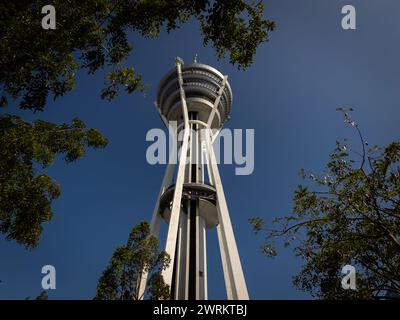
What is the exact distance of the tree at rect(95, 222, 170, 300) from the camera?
1419 cm

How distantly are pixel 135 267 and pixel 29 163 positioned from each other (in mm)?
6246

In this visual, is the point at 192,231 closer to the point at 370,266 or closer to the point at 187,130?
the point at 187,130

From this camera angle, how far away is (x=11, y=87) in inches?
418

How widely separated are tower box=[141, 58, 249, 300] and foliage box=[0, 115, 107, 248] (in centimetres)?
1548

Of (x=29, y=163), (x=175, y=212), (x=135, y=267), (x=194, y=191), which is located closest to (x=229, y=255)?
(x=175, y=212)

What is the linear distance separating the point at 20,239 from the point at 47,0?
23.6ft

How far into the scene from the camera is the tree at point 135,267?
559 inches

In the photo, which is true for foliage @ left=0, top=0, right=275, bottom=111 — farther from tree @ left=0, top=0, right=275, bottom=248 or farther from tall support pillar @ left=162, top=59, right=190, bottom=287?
tall support pillar @ left=162, top=59, right=190, bottom=287

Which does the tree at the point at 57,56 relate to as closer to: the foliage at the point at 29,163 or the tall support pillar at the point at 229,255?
the foliage at the point at 29,163

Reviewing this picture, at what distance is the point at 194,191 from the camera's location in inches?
1448

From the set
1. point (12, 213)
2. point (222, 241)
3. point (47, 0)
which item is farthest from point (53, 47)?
point (222, 241)

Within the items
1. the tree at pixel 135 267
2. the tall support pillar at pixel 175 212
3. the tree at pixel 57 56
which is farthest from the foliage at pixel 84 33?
the tall support pillar at pixel 175 212

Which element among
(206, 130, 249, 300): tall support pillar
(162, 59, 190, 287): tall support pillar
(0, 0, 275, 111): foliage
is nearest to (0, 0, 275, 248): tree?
(0, 0, 275, 111): foliage

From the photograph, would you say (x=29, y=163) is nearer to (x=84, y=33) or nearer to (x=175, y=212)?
(x=84, y=33)
